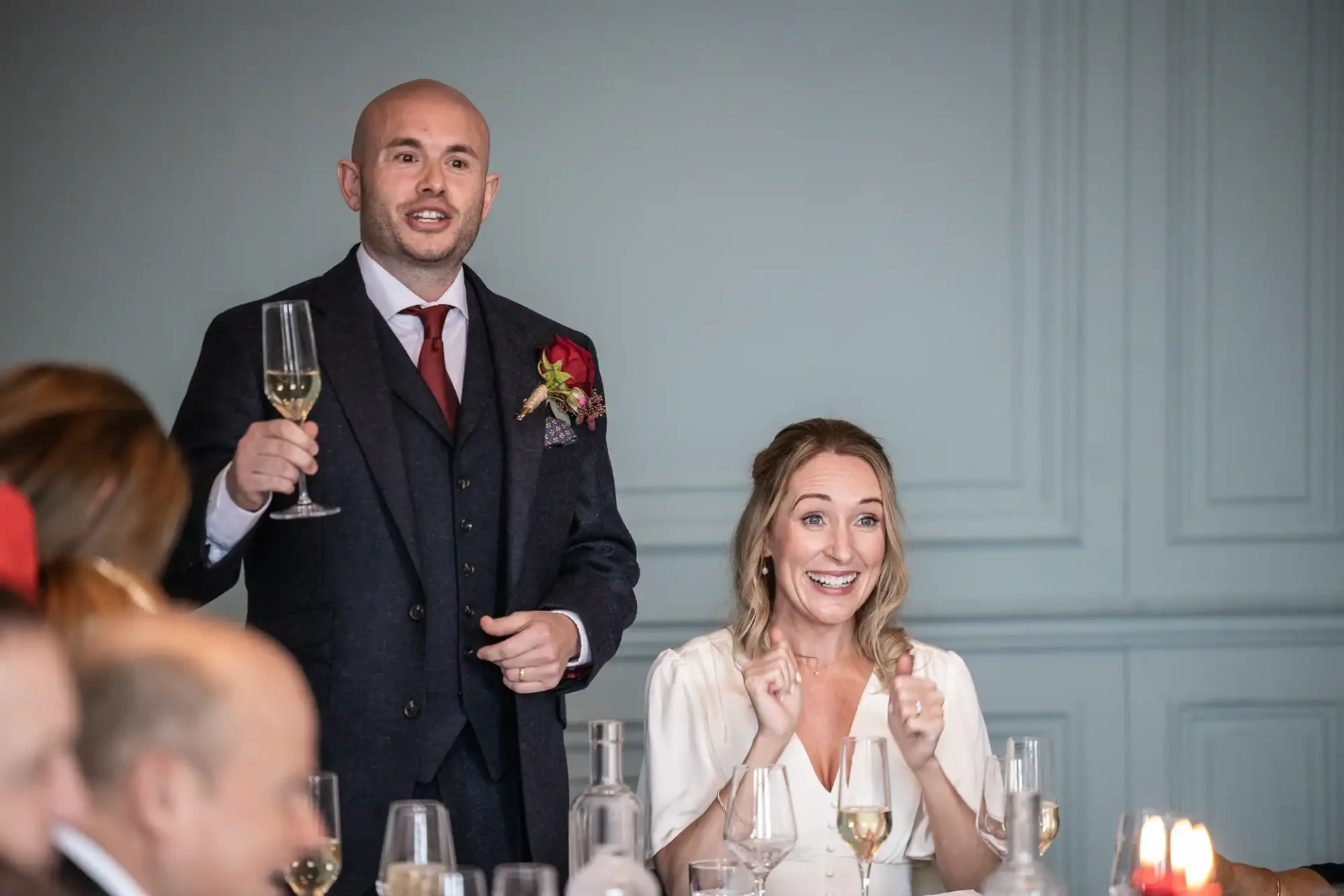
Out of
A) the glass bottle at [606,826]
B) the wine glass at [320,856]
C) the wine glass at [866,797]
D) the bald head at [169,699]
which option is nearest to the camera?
the bald head at [169,699]

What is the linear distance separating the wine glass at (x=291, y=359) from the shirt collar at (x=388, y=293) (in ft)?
1.46

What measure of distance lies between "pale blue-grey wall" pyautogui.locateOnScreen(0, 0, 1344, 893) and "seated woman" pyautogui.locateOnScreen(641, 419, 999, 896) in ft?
3.09

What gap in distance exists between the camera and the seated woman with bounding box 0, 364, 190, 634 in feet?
5.04

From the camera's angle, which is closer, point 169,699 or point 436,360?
point 169,699

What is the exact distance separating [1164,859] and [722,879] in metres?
0.49

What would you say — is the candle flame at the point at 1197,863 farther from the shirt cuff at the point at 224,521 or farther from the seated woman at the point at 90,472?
the shirt cuff at the point at 224,521

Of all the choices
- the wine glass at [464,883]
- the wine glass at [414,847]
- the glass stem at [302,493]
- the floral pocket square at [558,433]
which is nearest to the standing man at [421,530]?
the floral pocket square at [558,433]

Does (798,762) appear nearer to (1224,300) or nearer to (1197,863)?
(1197,863)

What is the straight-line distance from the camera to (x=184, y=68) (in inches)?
148

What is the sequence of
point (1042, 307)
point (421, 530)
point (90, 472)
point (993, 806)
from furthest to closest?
point (1042, 307) < point (421, 530) < point (993, 806) < point (90, 472)

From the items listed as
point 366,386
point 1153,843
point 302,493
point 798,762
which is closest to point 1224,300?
point 798,762

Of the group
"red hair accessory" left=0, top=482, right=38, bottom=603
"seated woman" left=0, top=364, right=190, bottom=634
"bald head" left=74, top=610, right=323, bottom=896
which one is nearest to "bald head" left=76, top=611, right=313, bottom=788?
"bald head" left=74, top=610, right=323, bottom=896

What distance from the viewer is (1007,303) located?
12.8 feet

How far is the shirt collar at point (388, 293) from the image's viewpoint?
105 inches
